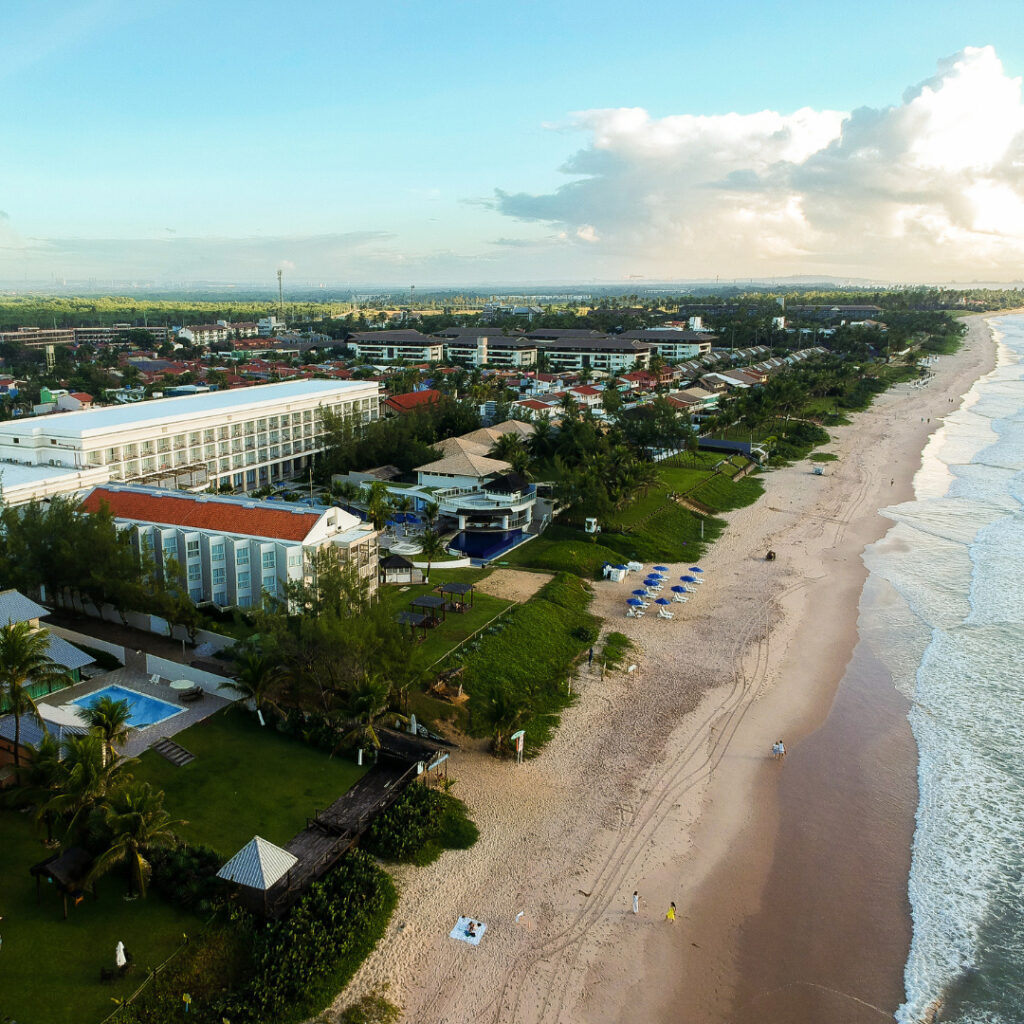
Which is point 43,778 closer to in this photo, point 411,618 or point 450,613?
point 411,618

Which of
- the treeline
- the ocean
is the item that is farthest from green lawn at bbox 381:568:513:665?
the treeline

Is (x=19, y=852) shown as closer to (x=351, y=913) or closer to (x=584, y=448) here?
(x=351, y=913)

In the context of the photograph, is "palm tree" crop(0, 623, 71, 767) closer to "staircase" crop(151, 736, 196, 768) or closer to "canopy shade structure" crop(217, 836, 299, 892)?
"staircase" crop(151, 736, 196, 768)

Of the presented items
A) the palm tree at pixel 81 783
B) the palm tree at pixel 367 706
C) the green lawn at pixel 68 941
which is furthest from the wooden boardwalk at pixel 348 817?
the palm tree at pixel 81 783

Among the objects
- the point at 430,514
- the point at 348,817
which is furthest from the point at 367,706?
the point at 430,514

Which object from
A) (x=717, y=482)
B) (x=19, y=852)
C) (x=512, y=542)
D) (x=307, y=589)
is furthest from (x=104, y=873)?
(x=717, y=482)

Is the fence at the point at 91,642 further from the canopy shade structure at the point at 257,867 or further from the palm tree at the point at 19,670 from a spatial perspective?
the canopy shade structure at the point at 257,867
